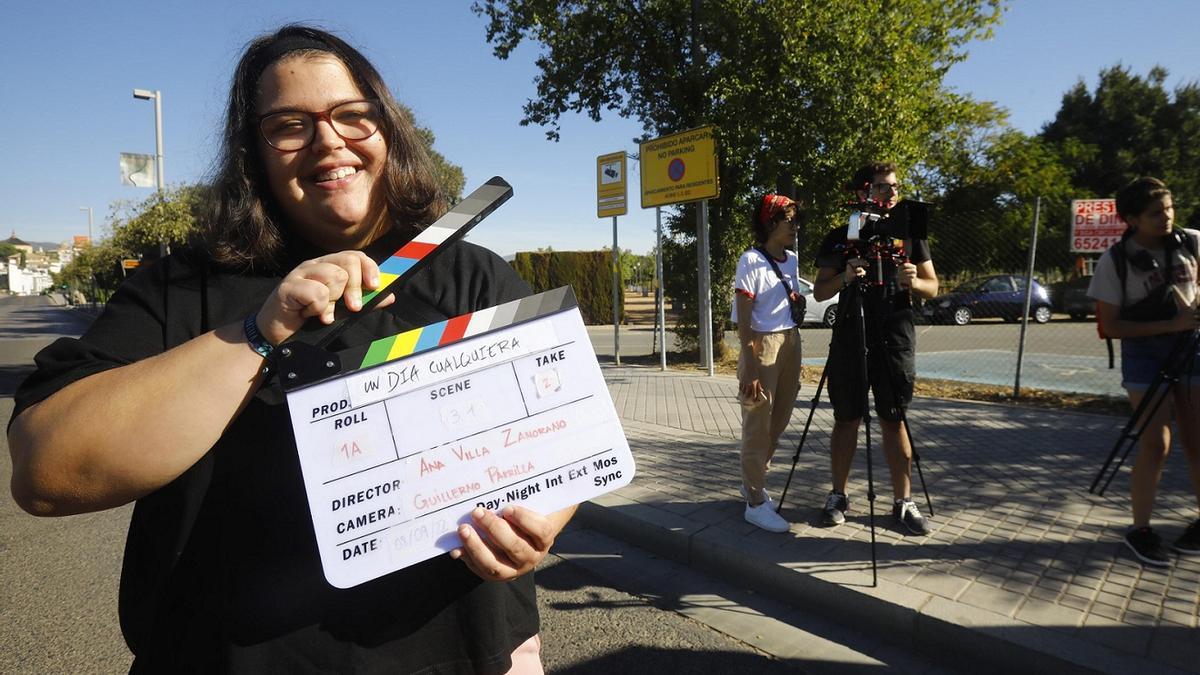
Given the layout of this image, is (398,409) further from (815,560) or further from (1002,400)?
(1002,400)

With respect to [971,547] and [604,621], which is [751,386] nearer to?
[971,547]

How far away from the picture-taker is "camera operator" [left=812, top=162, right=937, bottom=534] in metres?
3.88

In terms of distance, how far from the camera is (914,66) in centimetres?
1245

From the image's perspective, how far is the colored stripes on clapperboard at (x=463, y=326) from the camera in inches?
43.2

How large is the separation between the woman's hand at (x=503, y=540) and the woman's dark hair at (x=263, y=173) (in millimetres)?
641

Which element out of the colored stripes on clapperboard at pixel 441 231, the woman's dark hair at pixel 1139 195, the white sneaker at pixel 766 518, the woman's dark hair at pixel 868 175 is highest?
the woman's dark hair at pixel 868 175

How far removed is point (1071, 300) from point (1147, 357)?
1875 cm

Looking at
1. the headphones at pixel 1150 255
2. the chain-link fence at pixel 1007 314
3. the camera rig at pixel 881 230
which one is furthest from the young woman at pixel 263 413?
the chain-link fence at pixel 1007 314

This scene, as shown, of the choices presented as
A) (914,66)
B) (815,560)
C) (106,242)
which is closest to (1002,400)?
(815,560)

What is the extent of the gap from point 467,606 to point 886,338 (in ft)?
11.1

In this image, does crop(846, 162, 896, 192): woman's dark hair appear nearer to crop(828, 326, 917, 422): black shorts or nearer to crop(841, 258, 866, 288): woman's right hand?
crop(841, 258, 866, 288): woman's right hand

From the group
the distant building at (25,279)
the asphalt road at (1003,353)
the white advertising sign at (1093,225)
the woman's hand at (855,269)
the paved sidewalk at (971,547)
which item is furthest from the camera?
the distant building at (25,279)

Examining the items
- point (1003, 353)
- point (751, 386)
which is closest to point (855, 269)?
point (751, 386)

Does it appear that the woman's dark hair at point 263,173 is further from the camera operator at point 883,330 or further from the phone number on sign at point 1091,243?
the phone number on sign at point 1091,243
